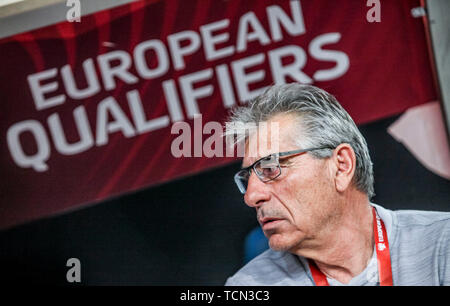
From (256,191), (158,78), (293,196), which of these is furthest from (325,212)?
(158,78)

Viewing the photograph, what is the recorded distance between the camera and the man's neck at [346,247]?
1581 mm

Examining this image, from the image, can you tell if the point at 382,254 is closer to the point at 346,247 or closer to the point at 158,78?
the point at 346,247

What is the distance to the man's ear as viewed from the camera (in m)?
1.57

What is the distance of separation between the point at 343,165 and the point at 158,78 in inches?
32.3

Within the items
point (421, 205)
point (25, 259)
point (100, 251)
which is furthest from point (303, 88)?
point (25, 259)

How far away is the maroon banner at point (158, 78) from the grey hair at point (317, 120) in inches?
10.0

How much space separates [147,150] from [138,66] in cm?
33

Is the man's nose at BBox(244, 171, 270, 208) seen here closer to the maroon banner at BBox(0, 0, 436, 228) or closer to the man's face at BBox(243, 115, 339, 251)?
the man's face at BBox(243, 115, 339, 251)

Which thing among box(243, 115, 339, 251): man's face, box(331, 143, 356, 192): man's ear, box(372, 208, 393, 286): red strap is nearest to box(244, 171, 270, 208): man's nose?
box(243, 115, 339, 251): man's face

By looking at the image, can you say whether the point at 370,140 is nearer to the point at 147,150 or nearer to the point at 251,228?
the point at 251,228

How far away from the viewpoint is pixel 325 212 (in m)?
1.58

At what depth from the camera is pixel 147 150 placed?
6.62 ft

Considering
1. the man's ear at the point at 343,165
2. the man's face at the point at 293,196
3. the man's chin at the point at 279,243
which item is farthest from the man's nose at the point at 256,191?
the man's ear at the point at 343,165

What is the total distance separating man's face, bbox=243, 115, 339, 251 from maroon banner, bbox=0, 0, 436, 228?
43 centimetres
